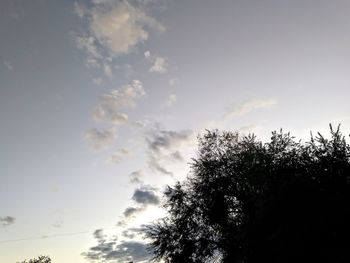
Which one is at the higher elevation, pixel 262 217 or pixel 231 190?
pixel 231 190

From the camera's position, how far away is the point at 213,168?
45.8 m

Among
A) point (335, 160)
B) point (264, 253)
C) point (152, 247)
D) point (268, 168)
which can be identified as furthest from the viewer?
point (152, 247)

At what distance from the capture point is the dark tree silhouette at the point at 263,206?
24484 mm

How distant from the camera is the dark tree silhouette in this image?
2448cm

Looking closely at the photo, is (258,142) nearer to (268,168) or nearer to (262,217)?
(268,168)

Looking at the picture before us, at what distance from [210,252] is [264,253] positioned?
61.8ft

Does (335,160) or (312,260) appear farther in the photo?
(335,160)

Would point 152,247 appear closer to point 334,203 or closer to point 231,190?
point 231,190

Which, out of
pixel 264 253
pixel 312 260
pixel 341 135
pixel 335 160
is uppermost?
pixel 341 135

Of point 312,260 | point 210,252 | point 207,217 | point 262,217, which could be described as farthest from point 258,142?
point 312,260

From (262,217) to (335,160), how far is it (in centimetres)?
753

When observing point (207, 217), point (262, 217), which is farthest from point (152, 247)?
point (262, 217)

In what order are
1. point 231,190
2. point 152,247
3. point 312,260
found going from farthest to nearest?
point 152,247, point 231,190, point 312,260

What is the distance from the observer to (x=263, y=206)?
1073 inches
